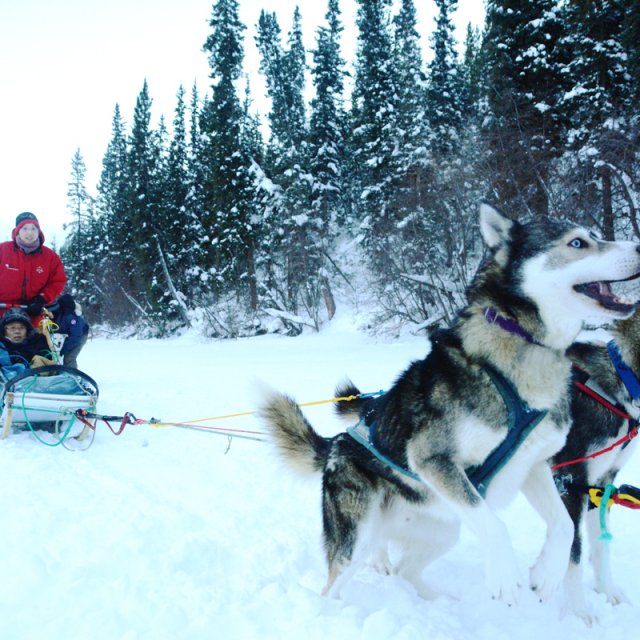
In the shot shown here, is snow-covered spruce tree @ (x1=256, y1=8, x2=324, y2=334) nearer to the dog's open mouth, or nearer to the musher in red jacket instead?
the musher in red jacket

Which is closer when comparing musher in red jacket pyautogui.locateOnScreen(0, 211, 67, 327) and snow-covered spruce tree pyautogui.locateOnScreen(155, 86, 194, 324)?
musher in red jacket pyautogui.locateOnScreen(0, 211, 67, 327)

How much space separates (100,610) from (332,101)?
23.4 metres

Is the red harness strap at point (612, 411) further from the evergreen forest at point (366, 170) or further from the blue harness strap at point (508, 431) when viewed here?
the evergreen forest at point (366, 170)

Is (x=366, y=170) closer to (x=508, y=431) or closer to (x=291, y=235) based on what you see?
(x=291, y=235)

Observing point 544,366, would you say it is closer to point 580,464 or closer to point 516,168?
point 580,464

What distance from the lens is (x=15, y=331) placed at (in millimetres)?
4922

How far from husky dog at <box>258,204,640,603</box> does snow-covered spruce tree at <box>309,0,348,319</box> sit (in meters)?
18.9

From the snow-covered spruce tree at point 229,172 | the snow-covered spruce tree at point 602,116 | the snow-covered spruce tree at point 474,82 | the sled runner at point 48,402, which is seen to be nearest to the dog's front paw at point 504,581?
the sled runner at point 48,402

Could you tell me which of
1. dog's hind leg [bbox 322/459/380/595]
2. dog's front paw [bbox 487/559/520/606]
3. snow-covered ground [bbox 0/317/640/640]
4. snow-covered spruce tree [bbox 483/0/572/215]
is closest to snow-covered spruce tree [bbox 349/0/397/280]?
snow-covered spruce tree [bbox 483/0/572/215]

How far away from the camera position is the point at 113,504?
2893 millimetres

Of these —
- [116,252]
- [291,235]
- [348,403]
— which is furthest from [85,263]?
[348,403]

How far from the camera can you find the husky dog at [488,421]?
77.8 inches

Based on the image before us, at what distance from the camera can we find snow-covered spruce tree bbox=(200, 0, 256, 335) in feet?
78.0

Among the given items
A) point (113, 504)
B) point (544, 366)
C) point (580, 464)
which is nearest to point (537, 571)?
point (580, 464)
